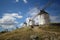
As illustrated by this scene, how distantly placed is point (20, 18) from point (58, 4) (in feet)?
4.34

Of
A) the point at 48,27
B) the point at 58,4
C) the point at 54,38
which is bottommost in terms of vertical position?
the point at 54,38

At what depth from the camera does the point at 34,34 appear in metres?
5.36

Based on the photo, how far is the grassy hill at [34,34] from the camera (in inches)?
205

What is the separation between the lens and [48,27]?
5480mm

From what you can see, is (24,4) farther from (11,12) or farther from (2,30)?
(2,30)

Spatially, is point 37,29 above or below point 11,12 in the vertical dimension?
below

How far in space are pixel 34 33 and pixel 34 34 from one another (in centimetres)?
3

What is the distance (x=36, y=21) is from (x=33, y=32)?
1.24 ft

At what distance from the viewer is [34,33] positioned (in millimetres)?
5379

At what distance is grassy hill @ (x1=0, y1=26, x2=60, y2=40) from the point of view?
521 cm

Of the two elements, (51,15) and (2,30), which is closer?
(2,30)

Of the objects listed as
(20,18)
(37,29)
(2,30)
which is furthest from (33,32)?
(2,30)

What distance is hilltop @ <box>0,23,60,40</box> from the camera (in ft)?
17.1

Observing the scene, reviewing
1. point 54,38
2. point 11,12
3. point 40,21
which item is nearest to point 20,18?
point 11,12
